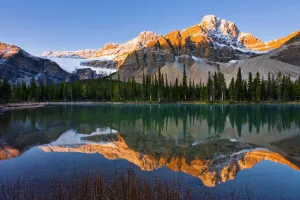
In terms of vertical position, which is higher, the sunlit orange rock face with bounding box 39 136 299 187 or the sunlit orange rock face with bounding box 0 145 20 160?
the sunlit orange rock face with bounding box 0 145 20 160

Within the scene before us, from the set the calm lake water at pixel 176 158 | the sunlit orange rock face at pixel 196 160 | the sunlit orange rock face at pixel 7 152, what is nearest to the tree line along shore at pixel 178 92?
the sunlit orange rock face at pixel 7 152

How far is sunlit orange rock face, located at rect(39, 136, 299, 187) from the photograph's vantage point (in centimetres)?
1342


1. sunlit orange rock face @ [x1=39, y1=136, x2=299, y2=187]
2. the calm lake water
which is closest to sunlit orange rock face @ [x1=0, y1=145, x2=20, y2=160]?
the calm lake water

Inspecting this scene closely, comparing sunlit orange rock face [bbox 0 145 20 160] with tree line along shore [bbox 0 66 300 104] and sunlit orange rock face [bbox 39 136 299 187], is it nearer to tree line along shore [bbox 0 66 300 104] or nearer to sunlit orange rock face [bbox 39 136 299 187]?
sunlit orange rock face [bbox 39 136 299 187]

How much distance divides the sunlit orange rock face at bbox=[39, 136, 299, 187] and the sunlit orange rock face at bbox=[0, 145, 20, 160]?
2.10m

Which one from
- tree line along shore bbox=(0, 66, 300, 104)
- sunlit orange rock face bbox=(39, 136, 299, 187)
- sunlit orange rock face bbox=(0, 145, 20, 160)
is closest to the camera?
sunlit orange rock face bbox=(39, 136, 299, 187)

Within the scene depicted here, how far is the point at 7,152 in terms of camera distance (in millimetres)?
18453

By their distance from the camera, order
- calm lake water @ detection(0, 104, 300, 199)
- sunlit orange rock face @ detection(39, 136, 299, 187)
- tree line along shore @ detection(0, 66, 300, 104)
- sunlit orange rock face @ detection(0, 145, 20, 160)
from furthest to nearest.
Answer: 1. tree line along shore @ detection(0, 66, 300, 104)
2. sunlit orange rock face @ detection(0, 145, 20, 160)
3. sunlit orange rock face @ detection(39, 136, 299, 187)
4. calm lake water @ detection(0, 104, 300, 199)

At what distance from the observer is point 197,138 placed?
24.6 metres

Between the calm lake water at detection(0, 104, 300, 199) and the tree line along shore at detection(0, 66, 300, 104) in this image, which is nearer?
the calm lake water at detection(0, 104, 300, 199)

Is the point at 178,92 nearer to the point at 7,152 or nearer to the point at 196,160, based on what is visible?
the point at 7,152

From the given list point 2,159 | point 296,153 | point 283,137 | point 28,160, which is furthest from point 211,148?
point 2,159

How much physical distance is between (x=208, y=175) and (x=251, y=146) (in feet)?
30.5

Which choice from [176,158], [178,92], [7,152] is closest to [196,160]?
[176,158]
